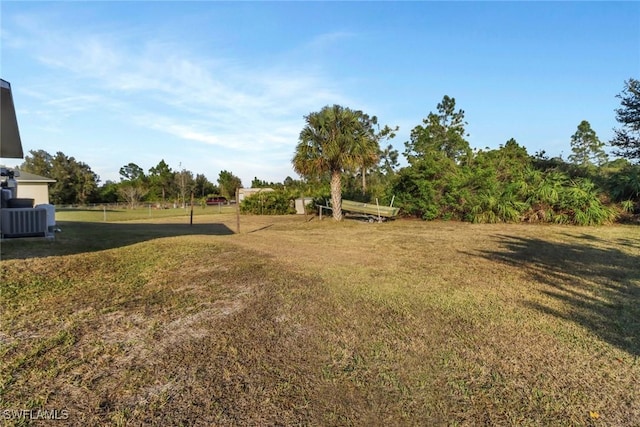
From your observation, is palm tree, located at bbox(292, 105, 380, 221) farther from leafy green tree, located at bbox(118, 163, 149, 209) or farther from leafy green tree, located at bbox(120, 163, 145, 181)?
leafy green tree, located at bbox(120, 163, 145, 181)

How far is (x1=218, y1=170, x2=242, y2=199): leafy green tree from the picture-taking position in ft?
175

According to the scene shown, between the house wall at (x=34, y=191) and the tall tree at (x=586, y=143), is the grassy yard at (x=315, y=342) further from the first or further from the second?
the tall tree at (x=586, y=143)

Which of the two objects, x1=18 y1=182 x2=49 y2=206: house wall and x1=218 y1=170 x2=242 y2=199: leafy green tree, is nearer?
x1=18 y1=182 x2=49 y2=206: house wall

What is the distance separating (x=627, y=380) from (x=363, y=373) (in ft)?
6.10

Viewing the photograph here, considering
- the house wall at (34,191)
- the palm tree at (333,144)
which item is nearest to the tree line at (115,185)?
the house wall at (34,191)

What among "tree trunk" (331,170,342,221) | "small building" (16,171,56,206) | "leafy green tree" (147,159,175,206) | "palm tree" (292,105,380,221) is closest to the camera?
"palm tree" (292,105,380,221)

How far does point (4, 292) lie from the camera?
405 centimetres

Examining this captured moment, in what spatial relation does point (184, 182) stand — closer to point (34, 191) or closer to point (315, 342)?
point (34, 191)

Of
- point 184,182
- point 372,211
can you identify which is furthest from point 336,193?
point 184,182

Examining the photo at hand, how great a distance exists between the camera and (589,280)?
517cm

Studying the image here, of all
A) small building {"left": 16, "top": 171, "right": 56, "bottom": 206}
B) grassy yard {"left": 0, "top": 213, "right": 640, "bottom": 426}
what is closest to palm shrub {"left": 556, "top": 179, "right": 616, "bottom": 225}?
grassy yard {"left": 0, "top": 213, "right": 640, "bottom": 426}

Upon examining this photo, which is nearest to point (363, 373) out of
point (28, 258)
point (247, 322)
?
point (247, 322)

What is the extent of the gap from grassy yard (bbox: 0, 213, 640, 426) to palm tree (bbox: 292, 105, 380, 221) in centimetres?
1004

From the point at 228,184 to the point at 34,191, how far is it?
32902 millimetres
